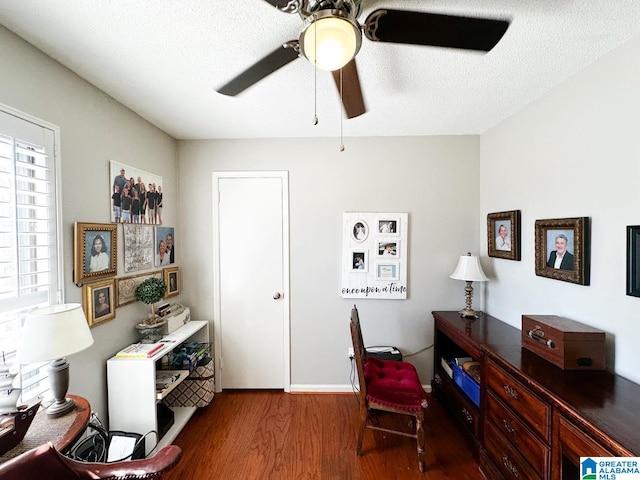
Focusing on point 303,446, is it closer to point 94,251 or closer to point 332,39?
point 94,251

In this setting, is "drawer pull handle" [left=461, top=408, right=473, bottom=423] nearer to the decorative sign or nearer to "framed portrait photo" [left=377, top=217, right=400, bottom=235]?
the decorative sign

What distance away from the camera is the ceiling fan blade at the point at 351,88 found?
1244mm

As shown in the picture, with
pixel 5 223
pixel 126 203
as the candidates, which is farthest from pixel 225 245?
pixel 5 223

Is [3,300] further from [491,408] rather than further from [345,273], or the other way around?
[491,408]

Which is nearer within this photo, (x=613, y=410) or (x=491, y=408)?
(x=613, y=410)

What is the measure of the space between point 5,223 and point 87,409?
0.94 metres

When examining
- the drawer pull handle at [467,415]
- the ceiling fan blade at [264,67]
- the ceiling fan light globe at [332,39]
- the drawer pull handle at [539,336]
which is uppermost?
the ceiling fan blade at [264,67]

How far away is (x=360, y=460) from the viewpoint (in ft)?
5.87

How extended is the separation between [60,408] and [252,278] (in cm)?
148

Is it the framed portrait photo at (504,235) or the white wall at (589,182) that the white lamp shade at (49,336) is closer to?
the white wall at (589,182)

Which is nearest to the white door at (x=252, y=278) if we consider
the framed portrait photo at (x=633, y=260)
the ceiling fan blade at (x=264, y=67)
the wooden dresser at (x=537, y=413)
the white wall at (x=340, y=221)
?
the white wall at (x=340, y=221)

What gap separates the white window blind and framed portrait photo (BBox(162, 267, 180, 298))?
892 millimetres

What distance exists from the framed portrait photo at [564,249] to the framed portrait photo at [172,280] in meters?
2.85

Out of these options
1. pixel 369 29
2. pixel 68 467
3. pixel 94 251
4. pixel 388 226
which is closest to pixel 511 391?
pixel 388 226
